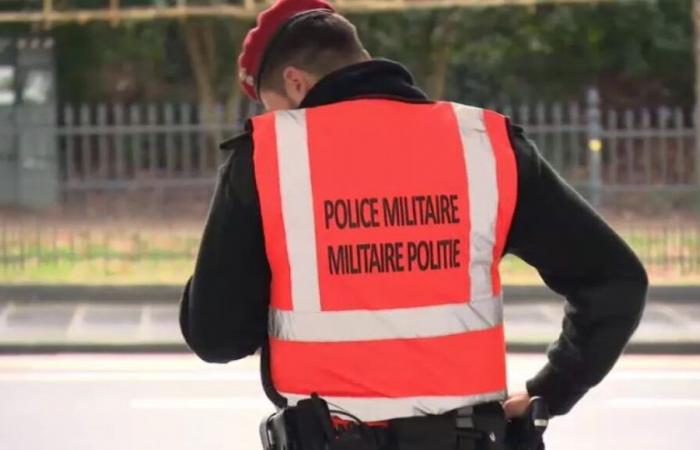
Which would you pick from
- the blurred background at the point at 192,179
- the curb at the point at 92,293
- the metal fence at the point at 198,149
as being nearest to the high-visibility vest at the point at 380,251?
the blurred background at the point at 192,179

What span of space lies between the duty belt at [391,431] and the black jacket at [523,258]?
105 mm

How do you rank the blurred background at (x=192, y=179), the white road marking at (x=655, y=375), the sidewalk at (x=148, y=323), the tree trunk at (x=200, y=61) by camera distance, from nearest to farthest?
1. the blurred background at (x=192, y=179)
2. the white road marking at (x=655, y=375)
3. the sidewalk at (x=148, y=323)
4. the tree trunk at (x=200, y=61)

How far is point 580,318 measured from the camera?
2529mm

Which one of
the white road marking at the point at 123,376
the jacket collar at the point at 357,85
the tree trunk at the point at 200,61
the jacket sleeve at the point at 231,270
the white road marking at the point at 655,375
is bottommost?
the white road marking at the point at 655,375

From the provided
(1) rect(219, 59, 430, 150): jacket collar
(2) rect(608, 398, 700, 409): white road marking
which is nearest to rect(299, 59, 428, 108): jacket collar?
(1) rect(219, 59, 430, 150): jacket collar

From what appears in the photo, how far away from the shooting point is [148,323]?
12.2m

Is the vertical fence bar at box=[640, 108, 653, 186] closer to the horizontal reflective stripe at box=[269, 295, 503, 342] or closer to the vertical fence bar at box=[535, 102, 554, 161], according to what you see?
→ the vertical fence bar at box=[535, 102, 554, 161]

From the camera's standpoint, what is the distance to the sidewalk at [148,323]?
11.0 m

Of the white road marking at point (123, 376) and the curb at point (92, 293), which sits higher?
the curb at point (92, 293)

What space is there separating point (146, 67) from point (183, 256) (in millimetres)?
10267

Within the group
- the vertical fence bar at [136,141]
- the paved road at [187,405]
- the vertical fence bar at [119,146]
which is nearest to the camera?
the paved road at [187,405]

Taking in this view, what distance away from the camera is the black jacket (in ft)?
7.88

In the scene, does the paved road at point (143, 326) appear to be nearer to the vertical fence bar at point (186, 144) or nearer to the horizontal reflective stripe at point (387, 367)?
the vertical fence bar at point (186, 144)

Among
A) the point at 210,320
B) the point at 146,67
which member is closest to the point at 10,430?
the point at 210,320
